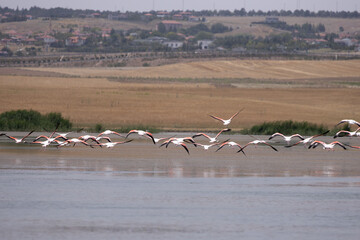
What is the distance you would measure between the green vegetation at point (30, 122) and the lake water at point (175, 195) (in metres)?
6.85

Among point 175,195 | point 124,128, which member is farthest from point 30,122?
point 175,195

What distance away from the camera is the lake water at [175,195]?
18.4 m

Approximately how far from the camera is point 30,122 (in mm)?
41562

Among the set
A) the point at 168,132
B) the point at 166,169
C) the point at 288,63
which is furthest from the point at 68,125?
the point at 288,63

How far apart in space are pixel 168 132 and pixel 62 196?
20.3m

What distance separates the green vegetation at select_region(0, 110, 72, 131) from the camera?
135ft

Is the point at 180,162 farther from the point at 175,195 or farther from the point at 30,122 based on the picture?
the point at 30,122

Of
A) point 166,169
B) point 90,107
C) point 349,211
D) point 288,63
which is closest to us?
point 349,211

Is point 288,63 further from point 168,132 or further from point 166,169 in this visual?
point 166,169

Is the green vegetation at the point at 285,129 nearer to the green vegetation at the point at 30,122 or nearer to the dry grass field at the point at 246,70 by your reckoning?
the green vegetation at the point at 30,122

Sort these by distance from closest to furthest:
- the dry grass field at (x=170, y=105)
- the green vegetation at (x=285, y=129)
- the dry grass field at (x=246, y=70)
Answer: the green vegetation at (x=285, y=129), the dry grass field at (x=170, y=105), the dry grass field at (x=246, y=70)

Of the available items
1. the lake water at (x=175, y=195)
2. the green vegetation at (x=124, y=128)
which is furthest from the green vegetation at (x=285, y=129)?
the lake water at (x=175, y=195)

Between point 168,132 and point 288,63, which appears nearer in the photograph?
point 168,132

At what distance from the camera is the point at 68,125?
41750 millimetres
